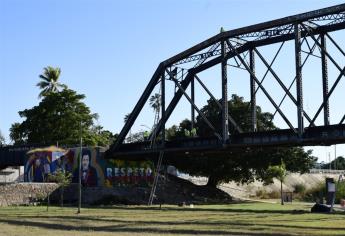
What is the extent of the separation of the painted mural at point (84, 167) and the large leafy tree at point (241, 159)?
28.9 ft

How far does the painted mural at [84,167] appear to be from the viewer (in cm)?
8188

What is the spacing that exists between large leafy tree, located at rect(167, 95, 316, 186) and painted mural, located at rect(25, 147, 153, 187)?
28.9 ft

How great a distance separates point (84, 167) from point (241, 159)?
72.8 ft

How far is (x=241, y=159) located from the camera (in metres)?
85.9

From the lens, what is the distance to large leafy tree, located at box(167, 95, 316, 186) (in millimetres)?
85562

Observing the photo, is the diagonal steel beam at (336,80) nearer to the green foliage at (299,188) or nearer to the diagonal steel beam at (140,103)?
the diagonal steel beam at (140,103)

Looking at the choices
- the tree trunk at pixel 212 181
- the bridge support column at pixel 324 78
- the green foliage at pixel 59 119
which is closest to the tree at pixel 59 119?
the green foliage at pixel 59 119

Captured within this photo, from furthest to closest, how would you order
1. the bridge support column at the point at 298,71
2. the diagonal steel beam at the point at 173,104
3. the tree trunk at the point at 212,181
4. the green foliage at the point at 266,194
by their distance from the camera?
the green foliage at the point at 266,194 < the tree trunk at the point at 212,181 < the diagonal steel beam at the point at 173,104 < the bridge support column at the point at 298,71

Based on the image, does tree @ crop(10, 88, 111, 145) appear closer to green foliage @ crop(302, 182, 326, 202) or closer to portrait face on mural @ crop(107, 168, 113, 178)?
portrait face on mural @ crop(107, 168, 113, 178)

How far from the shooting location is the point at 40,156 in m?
82.1

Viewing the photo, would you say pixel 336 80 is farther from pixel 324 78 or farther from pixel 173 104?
pixel 173 104

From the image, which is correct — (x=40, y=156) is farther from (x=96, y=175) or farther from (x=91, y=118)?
(x=91, y=118)

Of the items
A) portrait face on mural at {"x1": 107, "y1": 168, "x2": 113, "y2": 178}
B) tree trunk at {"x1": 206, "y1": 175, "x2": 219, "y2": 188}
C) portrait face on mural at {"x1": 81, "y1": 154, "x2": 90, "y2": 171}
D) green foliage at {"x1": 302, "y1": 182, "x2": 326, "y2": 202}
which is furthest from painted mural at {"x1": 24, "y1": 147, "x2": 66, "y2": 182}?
green foliage at {"x1": 302, "y1": 182, "x2": 326, "y2": 202}

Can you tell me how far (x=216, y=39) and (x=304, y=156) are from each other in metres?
26.4
